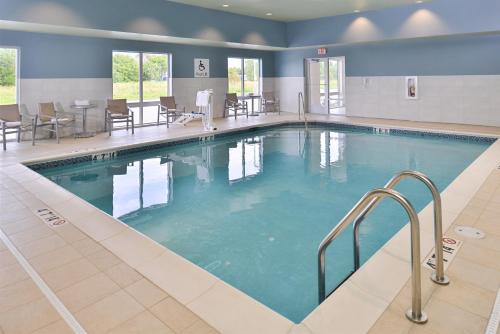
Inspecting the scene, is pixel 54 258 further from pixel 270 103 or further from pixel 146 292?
pixel 270 103

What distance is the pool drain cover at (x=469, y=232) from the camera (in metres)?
2.82

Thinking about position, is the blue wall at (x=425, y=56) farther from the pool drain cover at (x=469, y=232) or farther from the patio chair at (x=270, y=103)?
the pool drain cover at (x=469, y=232)

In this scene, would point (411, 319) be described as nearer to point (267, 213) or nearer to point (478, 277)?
point (478, 277)

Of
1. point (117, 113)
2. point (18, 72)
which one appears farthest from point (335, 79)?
point (18, 72)

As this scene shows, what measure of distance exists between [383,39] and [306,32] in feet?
7.63

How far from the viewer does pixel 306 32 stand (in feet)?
35.2

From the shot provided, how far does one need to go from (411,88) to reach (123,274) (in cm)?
915

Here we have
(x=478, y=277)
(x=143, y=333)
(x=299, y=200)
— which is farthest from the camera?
(x=299, y=200)

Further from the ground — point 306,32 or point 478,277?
point 306,32

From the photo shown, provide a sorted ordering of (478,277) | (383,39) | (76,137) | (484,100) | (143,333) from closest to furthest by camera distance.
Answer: (143,333)
(478,277)
(76,137)
(484,100)
(383,39)

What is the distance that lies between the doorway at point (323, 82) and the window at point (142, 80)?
4.55 metres

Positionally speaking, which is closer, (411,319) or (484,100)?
(411,319)

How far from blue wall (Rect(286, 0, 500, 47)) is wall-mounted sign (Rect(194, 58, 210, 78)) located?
2.53m

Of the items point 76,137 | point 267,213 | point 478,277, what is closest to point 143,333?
point 478,277
